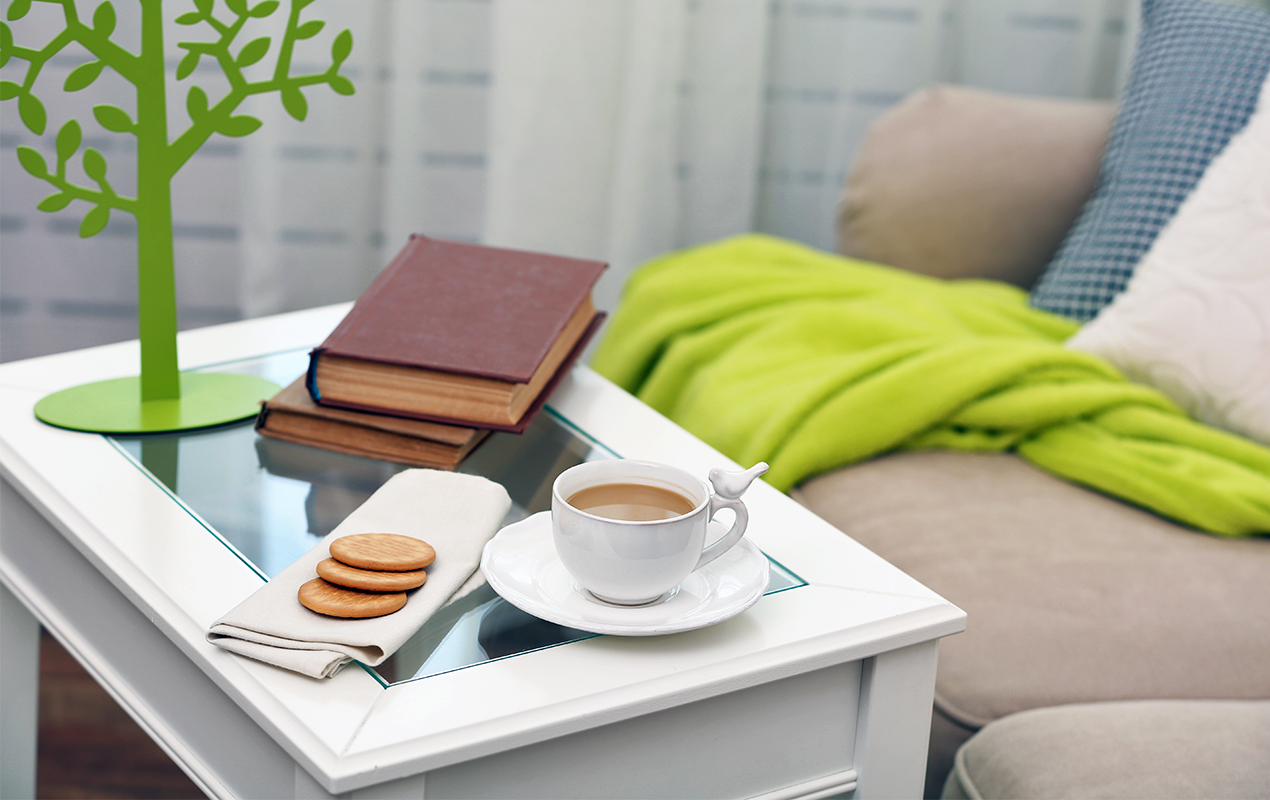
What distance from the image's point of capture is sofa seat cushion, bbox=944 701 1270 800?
679 millimetres

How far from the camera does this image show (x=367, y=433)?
0.79 meters

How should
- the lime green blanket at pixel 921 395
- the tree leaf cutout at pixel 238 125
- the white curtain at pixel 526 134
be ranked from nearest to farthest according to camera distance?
the tree leaf cutout at pixel 238 125 → the lime green blanket at pixel 921 395 → the white curtain at pixel 526 134

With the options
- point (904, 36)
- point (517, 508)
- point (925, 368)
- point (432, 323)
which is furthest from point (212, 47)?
point (904, 36)

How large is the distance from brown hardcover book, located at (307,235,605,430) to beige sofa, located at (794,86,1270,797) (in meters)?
0.33

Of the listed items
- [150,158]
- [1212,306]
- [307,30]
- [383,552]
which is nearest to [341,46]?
[307,30]

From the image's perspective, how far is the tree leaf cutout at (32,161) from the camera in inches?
30.1

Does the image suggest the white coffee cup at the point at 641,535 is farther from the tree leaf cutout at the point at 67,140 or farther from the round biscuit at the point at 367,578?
the tree leaf cutout at the point at 67,140

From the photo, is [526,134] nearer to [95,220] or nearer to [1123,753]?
[95,220]

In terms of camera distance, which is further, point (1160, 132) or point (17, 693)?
point (1160, 132)

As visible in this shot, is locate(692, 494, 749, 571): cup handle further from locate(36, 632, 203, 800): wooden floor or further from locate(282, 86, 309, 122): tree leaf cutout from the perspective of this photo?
locate(36, 632, 203, 800): wooden floor

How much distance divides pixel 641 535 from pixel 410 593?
0.13 m

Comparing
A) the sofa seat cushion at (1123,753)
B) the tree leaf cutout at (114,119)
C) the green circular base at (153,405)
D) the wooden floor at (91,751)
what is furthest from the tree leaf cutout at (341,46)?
the wooden floor at (91,751)

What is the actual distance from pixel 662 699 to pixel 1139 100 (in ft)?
3.88

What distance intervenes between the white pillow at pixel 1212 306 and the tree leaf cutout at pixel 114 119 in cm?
96
